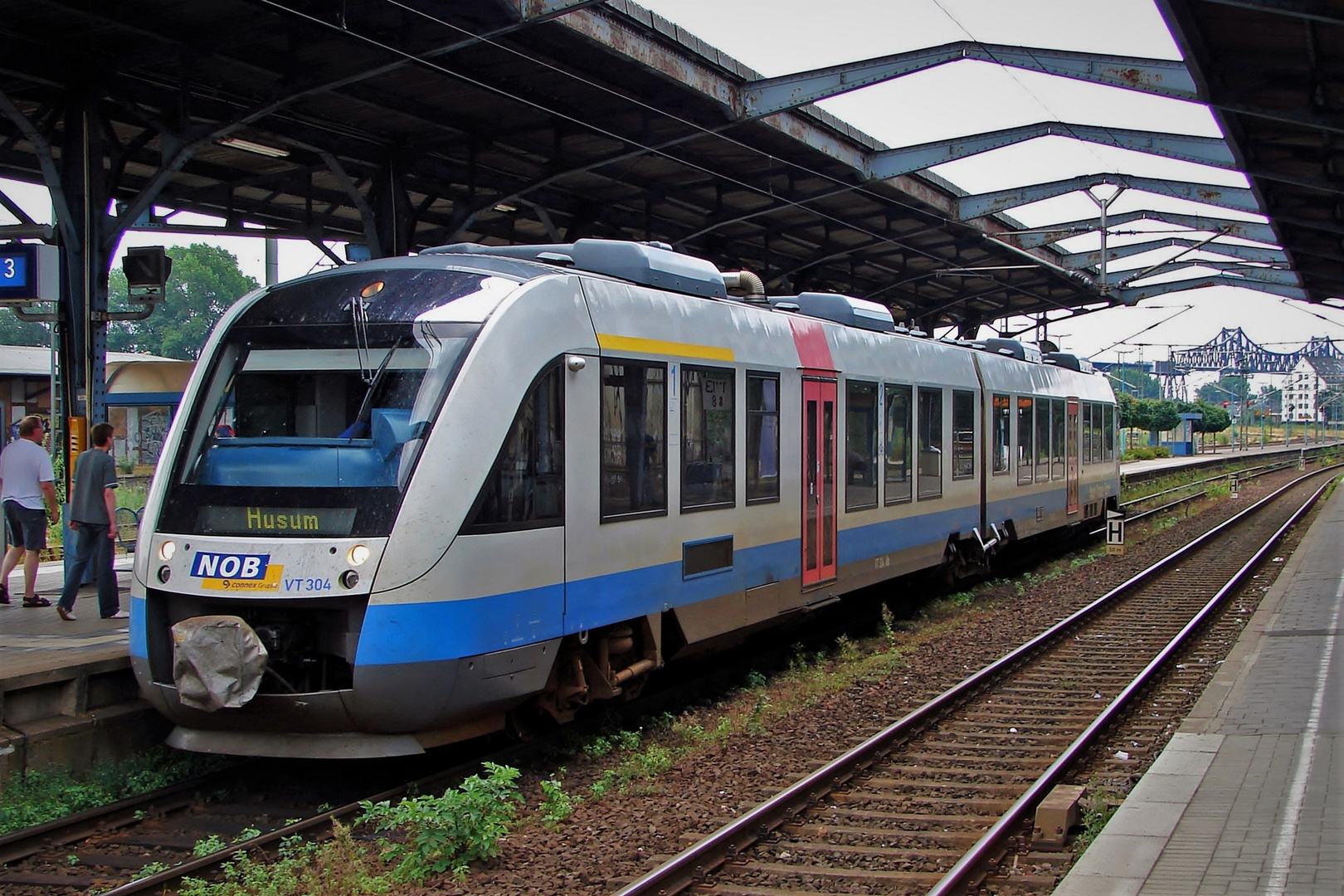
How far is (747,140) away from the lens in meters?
18.0

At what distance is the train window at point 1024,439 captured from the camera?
57.4 feet

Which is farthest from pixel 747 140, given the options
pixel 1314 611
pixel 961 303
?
pixel 961 303

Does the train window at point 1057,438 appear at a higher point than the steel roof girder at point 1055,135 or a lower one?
lower

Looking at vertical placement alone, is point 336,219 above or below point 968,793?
above

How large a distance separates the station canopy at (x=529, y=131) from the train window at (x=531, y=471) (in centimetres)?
546

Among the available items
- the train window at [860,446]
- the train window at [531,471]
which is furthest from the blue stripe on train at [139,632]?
the train window at [860,446]

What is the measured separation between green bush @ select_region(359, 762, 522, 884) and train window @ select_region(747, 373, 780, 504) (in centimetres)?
420

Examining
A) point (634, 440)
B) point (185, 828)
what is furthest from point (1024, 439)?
point (185, 828)

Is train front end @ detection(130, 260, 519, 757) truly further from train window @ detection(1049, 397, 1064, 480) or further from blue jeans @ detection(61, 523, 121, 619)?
train window @ detection(1049, 397, 1064, 480)

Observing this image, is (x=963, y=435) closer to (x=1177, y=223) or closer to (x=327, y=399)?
(x=327, y=399)

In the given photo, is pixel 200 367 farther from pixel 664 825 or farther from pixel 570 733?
pixel 664 825

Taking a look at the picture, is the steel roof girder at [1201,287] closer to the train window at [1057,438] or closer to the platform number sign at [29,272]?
the train window at [1057,438]

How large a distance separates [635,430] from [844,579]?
4.17 metres

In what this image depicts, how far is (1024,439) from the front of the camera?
17719mm
